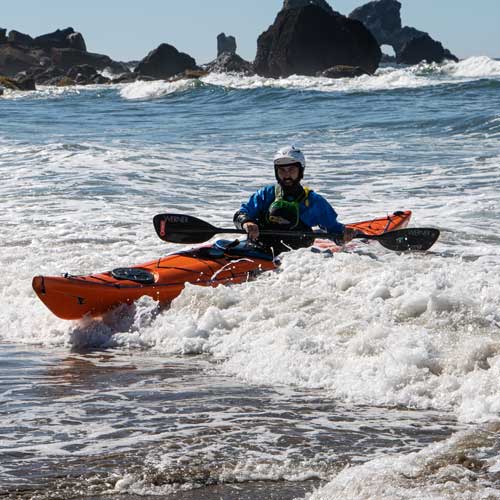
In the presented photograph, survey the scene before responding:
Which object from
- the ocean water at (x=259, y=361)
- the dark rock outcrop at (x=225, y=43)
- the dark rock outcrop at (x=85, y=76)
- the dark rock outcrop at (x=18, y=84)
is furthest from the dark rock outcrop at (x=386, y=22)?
the ocean water at (x=259, y=361)

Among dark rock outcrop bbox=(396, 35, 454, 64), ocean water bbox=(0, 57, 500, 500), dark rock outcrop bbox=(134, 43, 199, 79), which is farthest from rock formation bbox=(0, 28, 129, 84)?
ocean water bbox=(0, 57, 500, 500)

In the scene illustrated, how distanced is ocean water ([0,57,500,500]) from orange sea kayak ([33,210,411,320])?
4.6 inches

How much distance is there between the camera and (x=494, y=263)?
7.89 metres

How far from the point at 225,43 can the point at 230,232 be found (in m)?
109

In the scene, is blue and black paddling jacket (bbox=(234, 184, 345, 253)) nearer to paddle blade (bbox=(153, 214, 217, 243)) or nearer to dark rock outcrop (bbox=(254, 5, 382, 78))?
paddle blade (bbox=(153, 214, 217, 243))

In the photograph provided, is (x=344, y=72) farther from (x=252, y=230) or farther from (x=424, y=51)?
(x=252, y=230)

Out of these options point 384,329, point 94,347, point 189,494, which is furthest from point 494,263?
point 189,494

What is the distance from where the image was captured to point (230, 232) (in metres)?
7.27

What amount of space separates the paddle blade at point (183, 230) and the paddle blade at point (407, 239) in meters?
1.51

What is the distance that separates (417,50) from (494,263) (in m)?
77.4

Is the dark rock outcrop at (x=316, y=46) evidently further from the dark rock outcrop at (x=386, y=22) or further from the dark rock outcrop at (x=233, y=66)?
the dark rock outcrop at (x=386, y=22)

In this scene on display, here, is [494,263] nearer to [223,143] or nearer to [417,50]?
[223,143]

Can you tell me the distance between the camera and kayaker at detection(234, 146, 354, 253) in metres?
7.26

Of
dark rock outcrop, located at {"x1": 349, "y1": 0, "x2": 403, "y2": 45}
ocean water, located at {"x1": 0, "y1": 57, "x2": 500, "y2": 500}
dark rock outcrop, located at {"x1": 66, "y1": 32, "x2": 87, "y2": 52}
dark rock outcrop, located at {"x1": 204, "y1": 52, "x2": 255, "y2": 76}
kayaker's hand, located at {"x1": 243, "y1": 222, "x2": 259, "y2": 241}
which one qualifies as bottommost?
ocean water, located at {"x1": 0, "y1": 57, "x2": 500, "y2": 500}
